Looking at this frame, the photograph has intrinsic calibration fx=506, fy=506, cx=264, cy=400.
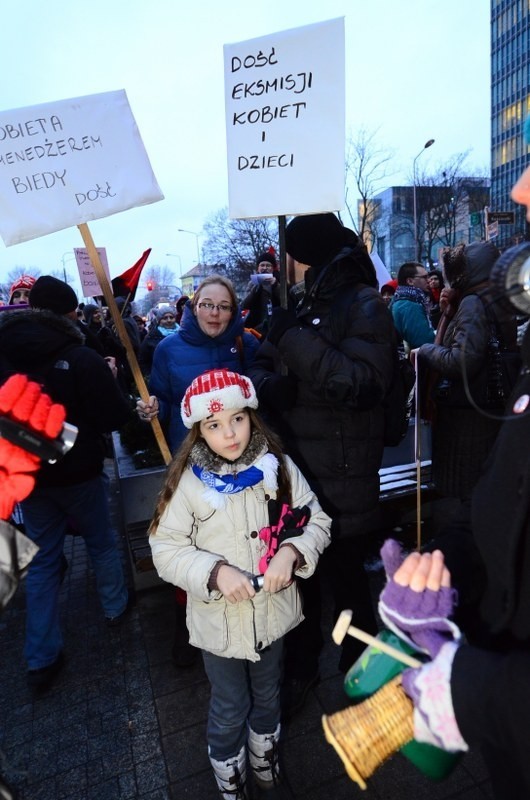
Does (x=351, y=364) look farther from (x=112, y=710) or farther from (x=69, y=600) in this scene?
(x=69, y=600)

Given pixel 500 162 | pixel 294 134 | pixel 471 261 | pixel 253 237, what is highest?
pixel 500 162

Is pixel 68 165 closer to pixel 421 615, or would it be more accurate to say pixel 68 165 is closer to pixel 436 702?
pixel 421 615

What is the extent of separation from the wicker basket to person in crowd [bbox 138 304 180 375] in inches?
290

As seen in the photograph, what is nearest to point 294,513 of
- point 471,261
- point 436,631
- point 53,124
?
point 436,631

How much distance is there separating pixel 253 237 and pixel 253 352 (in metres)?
37.6

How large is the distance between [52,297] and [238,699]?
242cm

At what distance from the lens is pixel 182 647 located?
301 cm

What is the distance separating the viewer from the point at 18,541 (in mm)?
1430

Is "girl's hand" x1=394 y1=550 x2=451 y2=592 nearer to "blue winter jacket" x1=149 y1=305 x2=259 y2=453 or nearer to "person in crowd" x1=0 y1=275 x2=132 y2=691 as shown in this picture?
"blue winter jacket" x1=149 y1=305 x2=259 y2=453

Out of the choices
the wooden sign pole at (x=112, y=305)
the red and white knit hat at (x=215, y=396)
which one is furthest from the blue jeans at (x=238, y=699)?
the wooden sign pole at (x=112, y=305)

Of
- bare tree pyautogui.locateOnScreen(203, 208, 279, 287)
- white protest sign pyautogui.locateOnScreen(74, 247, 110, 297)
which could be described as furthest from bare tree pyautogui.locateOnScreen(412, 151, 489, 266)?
white protest sign pyautogui.locateOnScreen(74, 247, 110, 297)

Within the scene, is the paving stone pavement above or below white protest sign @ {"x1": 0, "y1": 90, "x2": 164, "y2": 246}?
below

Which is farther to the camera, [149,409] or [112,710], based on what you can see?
[149,409]

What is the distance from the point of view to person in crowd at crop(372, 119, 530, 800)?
2.91 ft
